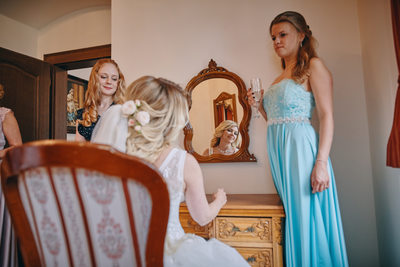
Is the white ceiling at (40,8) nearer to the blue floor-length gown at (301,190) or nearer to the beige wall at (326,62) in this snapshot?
the beige wall at (326,62)

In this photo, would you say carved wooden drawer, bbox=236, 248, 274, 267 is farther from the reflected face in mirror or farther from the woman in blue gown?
the reflected face in mirror

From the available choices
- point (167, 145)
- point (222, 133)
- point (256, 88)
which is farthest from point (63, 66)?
point (167, 145)

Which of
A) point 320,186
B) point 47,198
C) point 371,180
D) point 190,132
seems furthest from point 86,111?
point 371,180

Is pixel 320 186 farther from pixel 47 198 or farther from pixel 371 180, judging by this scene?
pixel 47 198

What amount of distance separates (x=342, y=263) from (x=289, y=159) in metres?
0.64

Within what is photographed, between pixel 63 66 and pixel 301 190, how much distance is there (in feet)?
12.1

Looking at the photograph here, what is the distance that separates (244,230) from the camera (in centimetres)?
157

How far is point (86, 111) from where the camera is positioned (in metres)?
2.18

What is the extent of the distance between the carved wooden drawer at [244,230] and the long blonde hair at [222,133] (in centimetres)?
73

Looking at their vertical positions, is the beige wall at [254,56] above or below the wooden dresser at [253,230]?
above

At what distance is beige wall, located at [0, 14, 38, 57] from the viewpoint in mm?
3492

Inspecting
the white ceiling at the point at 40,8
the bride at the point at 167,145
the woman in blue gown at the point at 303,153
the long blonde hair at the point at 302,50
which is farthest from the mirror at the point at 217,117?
the white ceiling at the point at 40,8

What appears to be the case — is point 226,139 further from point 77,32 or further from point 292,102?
point 77,32

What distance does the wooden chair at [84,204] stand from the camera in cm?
66
